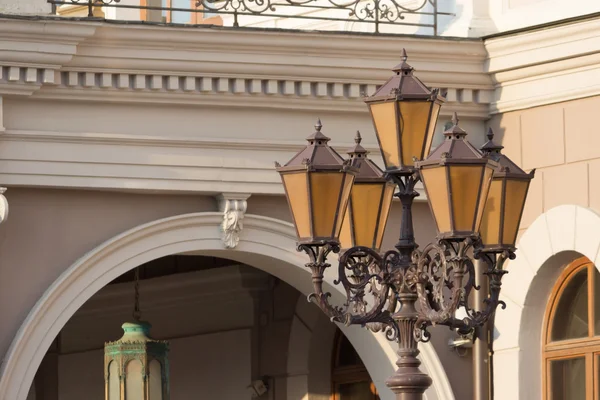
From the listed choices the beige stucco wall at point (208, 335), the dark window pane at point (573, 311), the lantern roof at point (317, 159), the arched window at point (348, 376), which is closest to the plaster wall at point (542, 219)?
the dark window pane at point (573, 311)

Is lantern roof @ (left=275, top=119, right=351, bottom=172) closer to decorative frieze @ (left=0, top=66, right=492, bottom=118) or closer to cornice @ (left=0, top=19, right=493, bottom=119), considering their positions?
decorative frieze @ (left=0, top=66, right=492, bottom=118)

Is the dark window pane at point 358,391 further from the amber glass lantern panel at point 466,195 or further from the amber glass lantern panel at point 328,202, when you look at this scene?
the amber glass lantern panel at point 466,195

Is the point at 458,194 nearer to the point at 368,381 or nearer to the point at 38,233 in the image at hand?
the point at 38,233

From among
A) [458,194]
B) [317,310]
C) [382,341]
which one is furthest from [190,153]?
[458,194]

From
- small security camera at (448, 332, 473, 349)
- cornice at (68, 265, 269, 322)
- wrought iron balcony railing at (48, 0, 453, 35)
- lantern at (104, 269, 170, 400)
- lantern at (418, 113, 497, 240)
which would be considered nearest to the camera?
lantern at (418, 113, 497, 240)

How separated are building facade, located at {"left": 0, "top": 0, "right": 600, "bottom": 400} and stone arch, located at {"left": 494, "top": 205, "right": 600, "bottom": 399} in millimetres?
12

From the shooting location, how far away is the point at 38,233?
11070mm

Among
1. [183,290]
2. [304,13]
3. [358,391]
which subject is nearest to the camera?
[304,13]

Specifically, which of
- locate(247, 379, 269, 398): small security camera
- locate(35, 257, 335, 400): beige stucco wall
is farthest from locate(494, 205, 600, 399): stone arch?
locate(247, 379, 269, 398): small security camera

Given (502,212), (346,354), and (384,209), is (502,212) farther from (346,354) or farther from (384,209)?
(346,354)

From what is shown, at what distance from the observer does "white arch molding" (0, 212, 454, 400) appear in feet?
35.8

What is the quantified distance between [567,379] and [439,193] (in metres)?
4.04

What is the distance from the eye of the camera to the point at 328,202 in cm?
797

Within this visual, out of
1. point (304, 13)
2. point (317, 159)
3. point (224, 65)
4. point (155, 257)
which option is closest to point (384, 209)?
point (317, 159)
